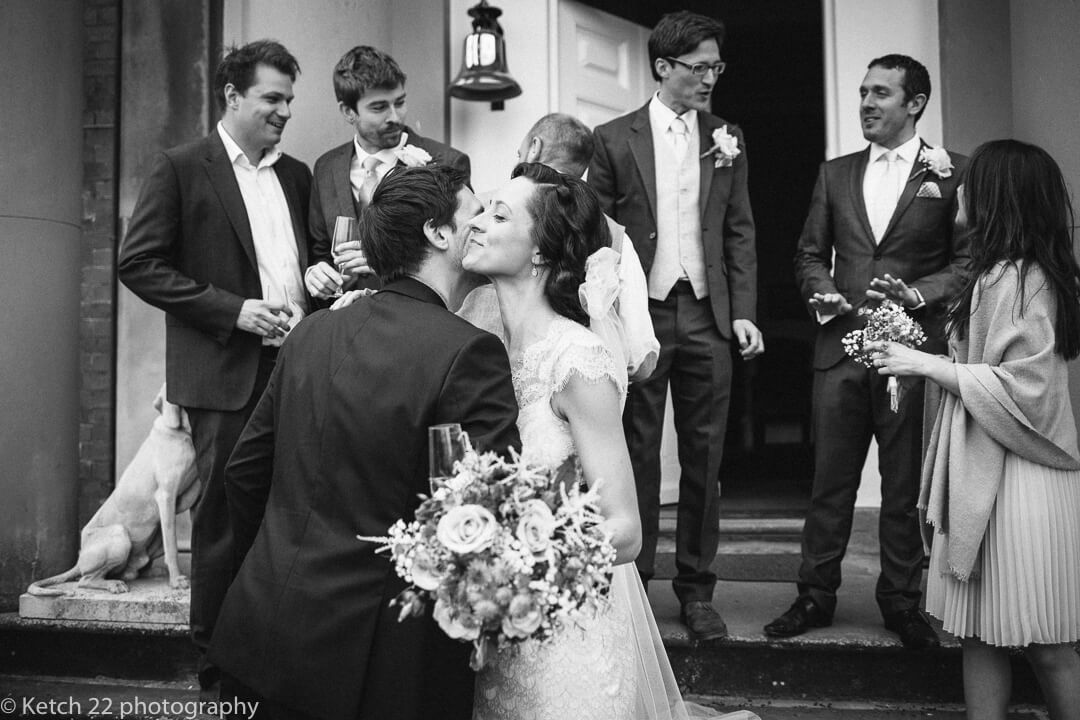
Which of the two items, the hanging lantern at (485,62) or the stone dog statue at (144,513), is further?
the hanging lantern at (485,62)

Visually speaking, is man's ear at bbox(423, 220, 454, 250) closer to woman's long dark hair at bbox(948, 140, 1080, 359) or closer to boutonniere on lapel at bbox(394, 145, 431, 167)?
boutonniere on lapel at bbox(394, 145, 431, 167)

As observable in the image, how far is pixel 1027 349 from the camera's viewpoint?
3.26m

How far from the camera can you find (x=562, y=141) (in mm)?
3766

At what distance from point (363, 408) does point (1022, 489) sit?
87.9 inches

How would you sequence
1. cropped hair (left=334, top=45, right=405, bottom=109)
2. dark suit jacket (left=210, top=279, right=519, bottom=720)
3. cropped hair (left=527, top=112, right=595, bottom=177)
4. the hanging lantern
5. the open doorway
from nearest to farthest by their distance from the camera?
1. dark suit jacket (left=210, top=279, right=519, bottom=720)
2. cropped hair (left=527, top=112, right=595, bottom=177)
3. cropped hair (left=334, top=45, right=405, bottom=109)
4. the hanging lantern
5. the open doorway

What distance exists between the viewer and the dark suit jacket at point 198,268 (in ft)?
13.1

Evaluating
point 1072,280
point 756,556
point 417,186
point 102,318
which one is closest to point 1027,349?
point 1072,280

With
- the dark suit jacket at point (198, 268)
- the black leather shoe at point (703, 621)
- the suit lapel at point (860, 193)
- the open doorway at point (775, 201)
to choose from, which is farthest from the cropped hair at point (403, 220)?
the open doorway at point (775, 201)

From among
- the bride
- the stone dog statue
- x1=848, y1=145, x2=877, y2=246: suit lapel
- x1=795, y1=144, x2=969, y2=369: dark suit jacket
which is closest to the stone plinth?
the stone dog statue

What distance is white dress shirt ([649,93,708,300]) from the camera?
436 centimetres

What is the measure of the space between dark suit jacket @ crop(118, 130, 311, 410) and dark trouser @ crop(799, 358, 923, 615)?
245 centimetres

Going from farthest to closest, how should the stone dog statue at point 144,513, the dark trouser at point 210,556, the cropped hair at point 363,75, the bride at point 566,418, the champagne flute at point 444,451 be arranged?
the stone dog statue at point 144,513 → the cropped hair at point 363,75 → the dark trouser at point 210,556 → the bride at point 566,418 → the champagne flute at point 444,451

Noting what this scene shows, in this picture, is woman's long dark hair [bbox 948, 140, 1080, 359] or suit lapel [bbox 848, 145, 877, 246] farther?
suit lapel [bbox 848, 145, 877, 246]

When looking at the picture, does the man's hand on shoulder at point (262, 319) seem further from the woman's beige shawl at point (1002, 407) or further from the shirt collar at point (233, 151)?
the woman's beige shawl at point (1002, 407)
